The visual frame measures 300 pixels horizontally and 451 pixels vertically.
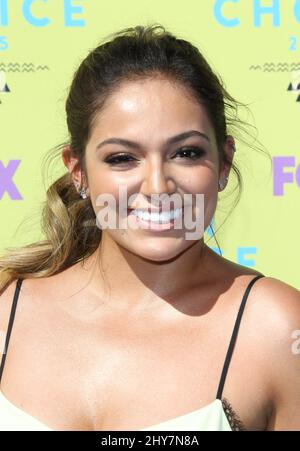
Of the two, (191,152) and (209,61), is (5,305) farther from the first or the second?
(209,61)

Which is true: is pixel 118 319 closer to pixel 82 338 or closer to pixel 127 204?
pixel 82 338

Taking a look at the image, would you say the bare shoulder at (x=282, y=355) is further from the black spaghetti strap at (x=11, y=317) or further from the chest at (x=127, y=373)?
the black spaghetti strap at (x=11, y=317)

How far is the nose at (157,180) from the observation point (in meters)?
1.38

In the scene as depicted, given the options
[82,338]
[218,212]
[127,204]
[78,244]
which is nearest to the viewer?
[127,204]

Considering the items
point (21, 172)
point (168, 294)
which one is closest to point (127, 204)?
point (168, 294)

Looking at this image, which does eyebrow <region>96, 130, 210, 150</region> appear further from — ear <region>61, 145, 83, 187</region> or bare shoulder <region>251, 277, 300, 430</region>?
bare shoulder <region>251, 277, 300, 430</region>

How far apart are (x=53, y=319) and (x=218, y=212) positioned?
0.82 metres

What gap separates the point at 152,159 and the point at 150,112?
0.29 feet

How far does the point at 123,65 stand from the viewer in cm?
151

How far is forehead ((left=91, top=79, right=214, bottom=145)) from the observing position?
4.61ft

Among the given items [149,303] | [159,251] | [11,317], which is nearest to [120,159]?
[159,251]

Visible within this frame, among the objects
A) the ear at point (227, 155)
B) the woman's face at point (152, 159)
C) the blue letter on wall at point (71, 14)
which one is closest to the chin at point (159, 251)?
the woman's face at point (152, 159)

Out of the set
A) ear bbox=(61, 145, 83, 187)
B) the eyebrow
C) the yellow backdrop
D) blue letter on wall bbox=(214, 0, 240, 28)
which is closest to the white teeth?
the eyebrow

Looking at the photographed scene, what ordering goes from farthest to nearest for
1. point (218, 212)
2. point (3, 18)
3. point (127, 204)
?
point (218, 212), point (3, 18), point (127, 204)
